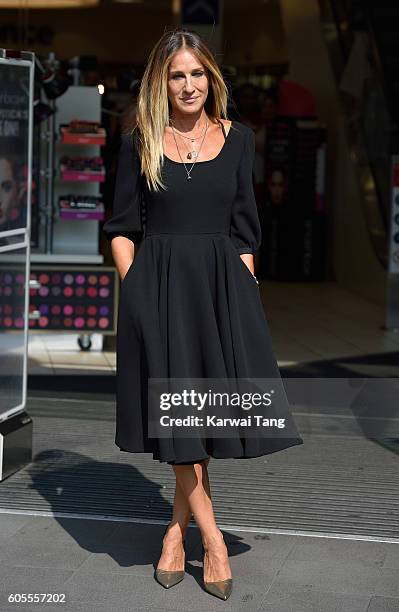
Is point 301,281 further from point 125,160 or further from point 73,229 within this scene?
point 125,160

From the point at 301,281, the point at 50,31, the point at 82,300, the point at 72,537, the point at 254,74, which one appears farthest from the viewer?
the point at 50,31

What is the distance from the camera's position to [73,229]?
801 cm

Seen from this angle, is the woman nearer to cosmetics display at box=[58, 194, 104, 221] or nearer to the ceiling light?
cosmetics display at box=[58, 194, 104, 221]

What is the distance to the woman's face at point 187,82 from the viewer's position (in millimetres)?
3621

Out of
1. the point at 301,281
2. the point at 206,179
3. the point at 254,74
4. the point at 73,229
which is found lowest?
the point at 301,281

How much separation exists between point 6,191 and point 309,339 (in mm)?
4412

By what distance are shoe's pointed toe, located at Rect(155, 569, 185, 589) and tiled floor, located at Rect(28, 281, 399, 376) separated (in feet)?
12.0

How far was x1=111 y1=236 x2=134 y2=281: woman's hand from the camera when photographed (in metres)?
3.75

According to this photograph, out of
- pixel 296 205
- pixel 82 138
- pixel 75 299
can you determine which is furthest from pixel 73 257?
pixel 296 205

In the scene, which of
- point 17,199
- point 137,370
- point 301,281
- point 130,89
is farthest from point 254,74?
point 137,370

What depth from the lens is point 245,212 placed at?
3756 mm

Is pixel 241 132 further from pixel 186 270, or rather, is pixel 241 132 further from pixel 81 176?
pixel 81 176

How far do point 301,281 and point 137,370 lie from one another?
366 inches

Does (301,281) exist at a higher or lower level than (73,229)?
lower
